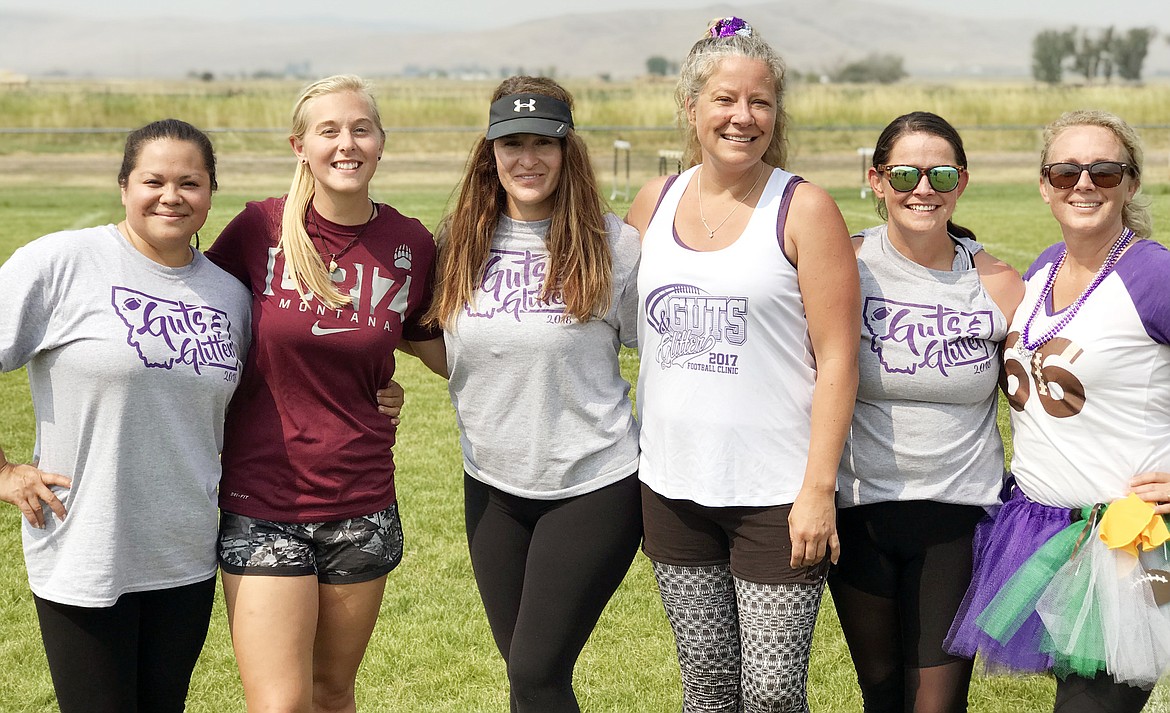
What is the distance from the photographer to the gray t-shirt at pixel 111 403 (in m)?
2.52

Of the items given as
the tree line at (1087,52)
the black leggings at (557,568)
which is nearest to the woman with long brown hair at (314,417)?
the black leggings at (557,568)

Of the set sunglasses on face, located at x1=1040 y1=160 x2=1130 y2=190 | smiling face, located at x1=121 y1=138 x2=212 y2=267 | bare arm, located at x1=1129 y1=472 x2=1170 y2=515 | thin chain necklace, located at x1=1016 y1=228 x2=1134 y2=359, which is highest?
sunglasses on face, located at x1=1040 y1=160 x2=1130 y2=190

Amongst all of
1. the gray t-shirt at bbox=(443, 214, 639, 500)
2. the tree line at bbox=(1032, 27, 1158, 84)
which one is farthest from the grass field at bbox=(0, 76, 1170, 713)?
the tree line at bbox=(1032, 27, 1158, 84)

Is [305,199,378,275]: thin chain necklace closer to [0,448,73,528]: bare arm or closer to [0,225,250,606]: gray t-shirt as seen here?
[0,225,250,606]: gray t-shirt

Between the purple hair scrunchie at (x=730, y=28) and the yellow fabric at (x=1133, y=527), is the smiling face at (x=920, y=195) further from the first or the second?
the yellow fabric at (x=1133, y=527)

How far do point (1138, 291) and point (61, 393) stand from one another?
7.84ft

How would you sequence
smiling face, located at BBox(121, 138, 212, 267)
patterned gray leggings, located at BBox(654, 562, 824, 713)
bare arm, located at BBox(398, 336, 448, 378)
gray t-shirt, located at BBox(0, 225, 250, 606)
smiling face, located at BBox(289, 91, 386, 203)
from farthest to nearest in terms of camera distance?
bare arm, located at BBox(398, 336, 448, 378) → smiling face, located at BBox(289, 91, 386, 203) → patterned gray leggings, located at BBox(654, 562, 824, 713) → smiling face, located at BBox(121, 138, 212, 267) → gray t-shirt, located at BBox(0, 225, 250, 606)

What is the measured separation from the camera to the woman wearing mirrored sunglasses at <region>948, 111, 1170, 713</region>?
2570mm

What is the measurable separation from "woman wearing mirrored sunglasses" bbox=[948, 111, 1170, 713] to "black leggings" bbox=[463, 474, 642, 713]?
86cm

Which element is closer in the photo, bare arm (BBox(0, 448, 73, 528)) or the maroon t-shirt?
bare arm (BBox(0, 448, 73, 528))

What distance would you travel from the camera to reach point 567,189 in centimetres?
293

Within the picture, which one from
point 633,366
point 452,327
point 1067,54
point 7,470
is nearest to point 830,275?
point 452,327

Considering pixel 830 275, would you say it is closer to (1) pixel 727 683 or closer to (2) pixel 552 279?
(2) pixel 552 279

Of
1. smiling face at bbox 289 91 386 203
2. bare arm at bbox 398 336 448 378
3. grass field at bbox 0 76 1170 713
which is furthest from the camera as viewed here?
grass field at bbox 0 76 1170 713
